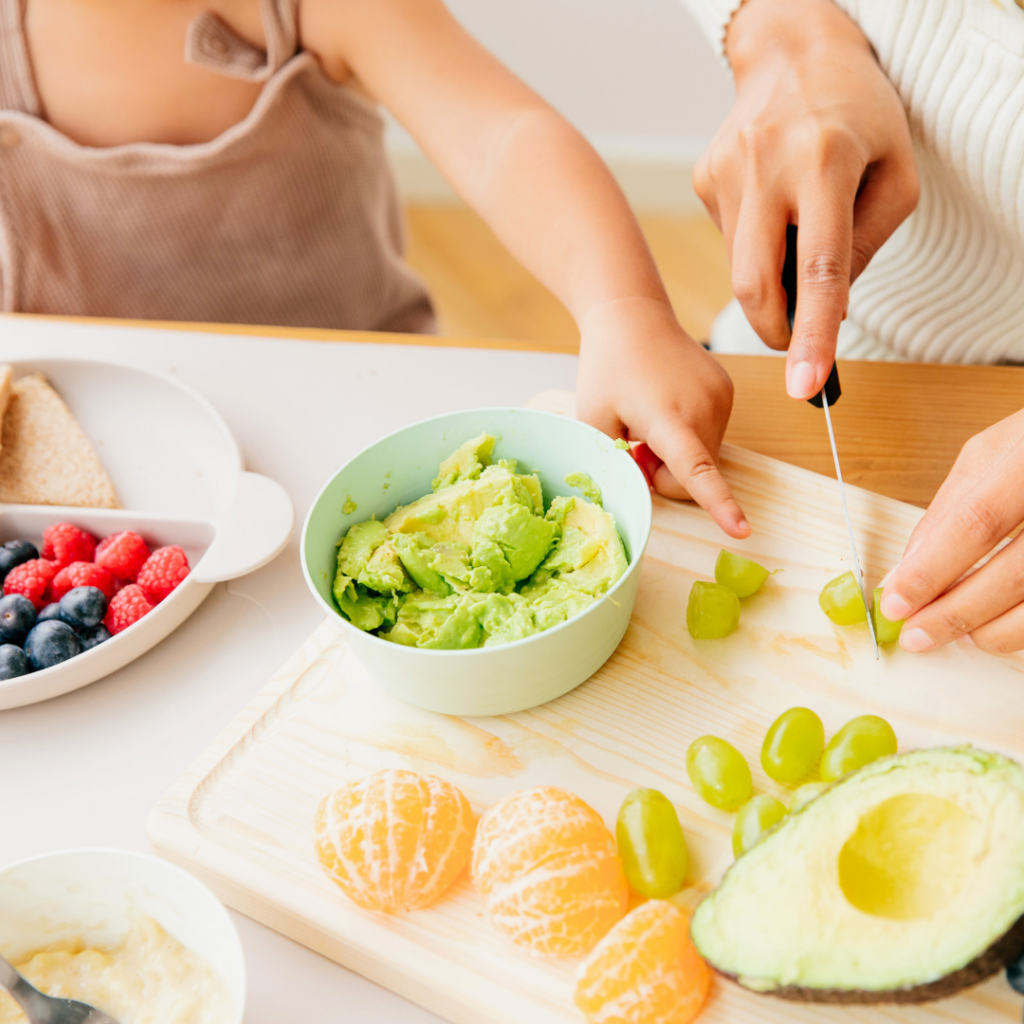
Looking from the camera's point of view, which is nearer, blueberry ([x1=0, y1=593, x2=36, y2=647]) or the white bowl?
the white bowl

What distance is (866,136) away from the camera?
41.5 inches

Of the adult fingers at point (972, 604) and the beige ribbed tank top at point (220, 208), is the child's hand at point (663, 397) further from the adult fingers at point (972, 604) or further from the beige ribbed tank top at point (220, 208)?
the beige ribbed tank top at point (220, 208)

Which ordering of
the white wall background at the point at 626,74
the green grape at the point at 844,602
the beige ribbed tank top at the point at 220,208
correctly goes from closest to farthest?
the green grape at the point at 844,602, the beige ribbed tank top at the point at 220,208, the white wall background at the point at 626,74

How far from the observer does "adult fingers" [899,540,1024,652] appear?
82cm

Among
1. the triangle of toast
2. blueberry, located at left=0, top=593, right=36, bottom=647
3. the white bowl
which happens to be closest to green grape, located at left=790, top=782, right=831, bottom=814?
the white bowl

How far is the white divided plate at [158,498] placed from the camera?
3.24 feet

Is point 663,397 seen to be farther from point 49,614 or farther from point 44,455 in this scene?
point 44,455

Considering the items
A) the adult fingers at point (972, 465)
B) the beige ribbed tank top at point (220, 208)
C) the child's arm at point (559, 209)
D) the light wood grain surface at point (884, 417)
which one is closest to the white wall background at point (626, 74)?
the beige ribbed tank top at point (220, 208)

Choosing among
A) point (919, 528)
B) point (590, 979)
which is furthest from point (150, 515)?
point (919, 528)

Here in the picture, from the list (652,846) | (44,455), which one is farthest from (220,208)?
(652,846)

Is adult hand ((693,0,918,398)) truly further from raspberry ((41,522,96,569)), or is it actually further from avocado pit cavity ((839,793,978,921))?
raspberry ((41,522,96,569))

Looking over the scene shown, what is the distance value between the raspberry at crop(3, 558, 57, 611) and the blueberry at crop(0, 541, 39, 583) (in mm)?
17

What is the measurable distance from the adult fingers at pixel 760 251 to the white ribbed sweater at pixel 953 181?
0.37m

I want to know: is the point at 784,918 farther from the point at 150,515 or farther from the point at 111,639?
the point at 150,515
